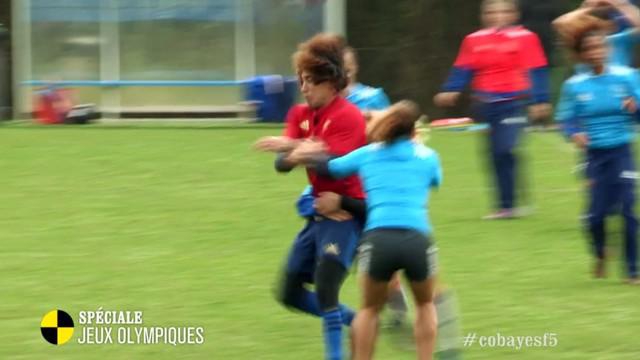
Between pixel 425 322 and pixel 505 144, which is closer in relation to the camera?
pixel 425 322

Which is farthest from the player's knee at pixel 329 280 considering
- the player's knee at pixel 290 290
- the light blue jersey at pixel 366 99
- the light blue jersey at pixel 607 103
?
the light blue jersey at pixel 607 103

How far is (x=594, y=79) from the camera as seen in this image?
8.66 m

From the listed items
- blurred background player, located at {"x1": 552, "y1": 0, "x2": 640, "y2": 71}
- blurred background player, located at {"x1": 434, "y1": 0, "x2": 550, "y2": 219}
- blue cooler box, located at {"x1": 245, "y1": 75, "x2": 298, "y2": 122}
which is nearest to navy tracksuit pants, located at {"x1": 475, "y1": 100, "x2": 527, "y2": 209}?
blurred background player, located at {"x1": 434, "y1": 0, "x2": 550, "y2": 219}

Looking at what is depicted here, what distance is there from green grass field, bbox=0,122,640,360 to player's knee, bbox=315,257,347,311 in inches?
26.0

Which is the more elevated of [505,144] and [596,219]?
[505,144]

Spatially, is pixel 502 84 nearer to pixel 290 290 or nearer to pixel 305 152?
pixel 290 290

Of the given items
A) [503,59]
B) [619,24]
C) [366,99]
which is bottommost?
[366,99]

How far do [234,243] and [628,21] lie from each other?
3545 mm

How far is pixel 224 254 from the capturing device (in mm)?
9781

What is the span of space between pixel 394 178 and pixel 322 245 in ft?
1.94

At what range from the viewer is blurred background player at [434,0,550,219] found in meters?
11.3

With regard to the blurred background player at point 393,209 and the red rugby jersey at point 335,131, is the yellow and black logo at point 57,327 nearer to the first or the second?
the red rugby jersey at point 335,131

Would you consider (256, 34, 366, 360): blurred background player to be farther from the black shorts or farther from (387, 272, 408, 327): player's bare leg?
(387, 272, 408, 327): player's bare leg

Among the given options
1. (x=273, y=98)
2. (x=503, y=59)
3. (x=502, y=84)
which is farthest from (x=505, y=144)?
(x=273, y=98)
